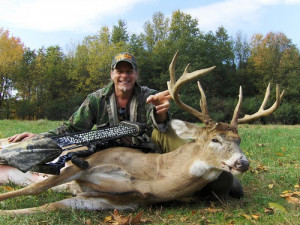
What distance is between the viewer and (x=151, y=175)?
3.18 metres

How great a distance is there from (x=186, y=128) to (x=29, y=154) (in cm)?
164

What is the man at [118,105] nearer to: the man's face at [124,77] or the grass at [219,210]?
the man's face at [124,77]

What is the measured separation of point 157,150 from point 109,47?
2996 centimetres

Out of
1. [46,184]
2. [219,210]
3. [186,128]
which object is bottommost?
[219,210]

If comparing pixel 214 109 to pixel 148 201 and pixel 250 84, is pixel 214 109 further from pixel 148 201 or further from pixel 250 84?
pixel 148 201

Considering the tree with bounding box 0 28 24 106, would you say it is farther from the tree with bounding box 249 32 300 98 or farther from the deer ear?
the deer ear

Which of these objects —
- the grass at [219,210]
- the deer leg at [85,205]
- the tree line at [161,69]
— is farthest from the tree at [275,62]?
the deer leg at [85,205]

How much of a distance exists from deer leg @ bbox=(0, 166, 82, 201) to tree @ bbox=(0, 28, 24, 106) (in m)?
30.2

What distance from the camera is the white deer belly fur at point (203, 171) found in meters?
3.06

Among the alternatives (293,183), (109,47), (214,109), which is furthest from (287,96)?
(293,183)

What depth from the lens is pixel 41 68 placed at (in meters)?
32.8

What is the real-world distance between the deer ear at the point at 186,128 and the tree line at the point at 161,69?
863 inches

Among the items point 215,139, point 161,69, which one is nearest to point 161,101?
point 215,139

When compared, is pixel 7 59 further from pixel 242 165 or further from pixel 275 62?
pixel 242 165
